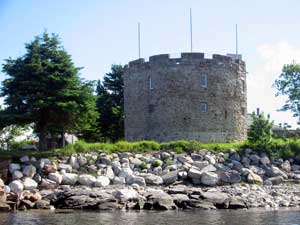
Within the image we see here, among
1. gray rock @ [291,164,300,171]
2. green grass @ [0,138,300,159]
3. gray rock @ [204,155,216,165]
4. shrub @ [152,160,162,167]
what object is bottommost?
gray rock @ [291,164,300,171]

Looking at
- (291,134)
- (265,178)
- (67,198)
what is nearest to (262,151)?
(265,178)

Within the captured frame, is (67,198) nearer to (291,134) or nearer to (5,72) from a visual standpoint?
(5,72)

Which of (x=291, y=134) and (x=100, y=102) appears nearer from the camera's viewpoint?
(x=100, y=102)

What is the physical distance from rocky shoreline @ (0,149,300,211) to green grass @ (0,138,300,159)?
1.83 feet

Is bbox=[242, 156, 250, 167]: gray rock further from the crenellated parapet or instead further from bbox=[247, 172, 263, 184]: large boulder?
the crenellated parapet

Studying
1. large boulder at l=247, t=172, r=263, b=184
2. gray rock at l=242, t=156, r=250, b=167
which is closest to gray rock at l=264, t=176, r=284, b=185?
large boulder at l=247, t=172, r=263, b=184

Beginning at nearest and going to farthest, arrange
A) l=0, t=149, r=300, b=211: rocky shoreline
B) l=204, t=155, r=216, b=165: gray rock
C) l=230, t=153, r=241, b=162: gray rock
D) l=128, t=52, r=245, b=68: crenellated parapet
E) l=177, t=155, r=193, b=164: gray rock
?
l=0, t=149, r=300, b=211: rocky shoreline
l=177, t=155, r=193, b=164: gray rock
l=204, t=155, r=216, b=165: gray rock
l=230, t=153, r=241, b=162: gray rock
l=128, t=52, r=245, b=68: crenellated parapet

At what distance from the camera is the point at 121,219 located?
63.7ft

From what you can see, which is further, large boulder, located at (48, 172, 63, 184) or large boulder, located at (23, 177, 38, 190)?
large boulder, located at (48, 172, 63, 184)

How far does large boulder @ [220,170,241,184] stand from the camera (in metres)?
29.9

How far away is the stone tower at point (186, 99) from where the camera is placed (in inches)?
1587

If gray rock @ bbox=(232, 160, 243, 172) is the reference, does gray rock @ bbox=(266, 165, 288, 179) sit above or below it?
below

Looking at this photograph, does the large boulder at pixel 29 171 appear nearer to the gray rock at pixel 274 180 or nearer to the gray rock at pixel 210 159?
the gray rock at pixel 210 159

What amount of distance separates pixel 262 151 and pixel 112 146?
934cm
